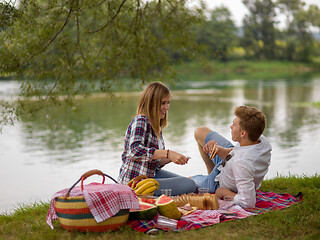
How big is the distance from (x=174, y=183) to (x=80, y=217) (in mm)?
1356

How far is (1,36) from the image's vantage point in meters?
5.85

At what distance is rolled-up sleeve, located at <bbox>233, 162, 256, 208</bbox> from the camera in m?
4.04

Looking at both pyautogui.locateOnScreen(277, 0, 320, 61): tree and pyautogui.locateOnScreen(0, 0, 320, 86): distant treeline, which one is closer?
pyautogui.locateOnScreen(0, 0, 320, 86): distant treeline

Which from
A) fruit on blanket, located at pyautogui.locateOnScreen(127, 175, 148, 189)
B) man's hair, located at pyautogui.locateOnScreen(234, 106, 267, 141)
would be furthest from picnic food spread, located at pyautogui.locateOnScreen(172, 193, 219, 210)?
man's hair, located at pyautogui.locateOnScreen(234, 106, 267, 141)

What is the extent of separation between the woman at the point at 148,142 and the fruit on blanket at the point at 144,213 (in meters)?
0.64

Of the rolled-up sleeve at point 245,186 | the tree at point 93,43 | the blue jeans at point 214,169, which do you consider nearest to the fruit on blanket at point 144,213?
the rolled-up sleeve at point 245,186

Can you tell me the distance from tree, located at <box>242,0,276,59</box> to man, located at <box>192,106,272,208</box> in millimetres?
76212

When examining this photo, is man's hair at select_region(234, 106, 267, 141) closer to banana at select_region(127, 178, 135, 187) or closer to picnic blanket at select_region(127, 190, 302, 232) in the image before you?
picnic blanket at select_region(127, 190, 302, 232)

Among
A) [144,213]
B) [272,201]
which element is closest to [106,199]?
[144,213]

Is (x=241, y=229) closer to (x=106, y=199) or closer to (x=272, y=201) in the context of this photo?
(x=272, y=201)

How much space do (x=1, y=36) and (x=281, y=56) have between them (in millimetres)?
74986

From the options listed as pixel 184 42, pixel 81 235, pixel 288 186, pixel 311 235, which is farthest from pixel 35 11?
pixel 311 235

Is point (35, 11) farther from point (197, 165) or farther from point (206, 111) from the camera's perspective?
point (206, 111)

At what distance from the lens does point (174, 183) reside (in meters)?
4.51
